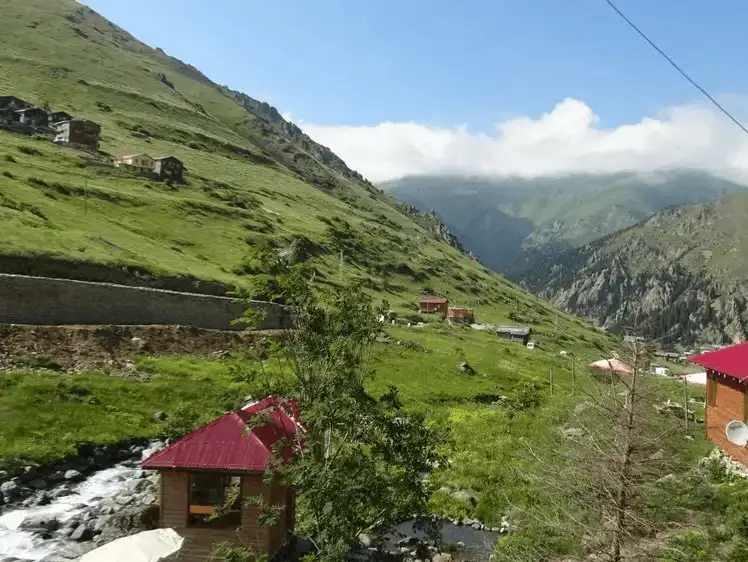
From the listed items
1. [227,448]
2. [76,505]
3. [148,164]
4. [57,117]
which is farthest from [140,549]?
[57,117]

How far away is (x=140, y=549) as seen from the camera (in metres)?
21.3

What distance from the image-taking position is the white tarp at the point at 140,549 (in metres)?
21.1

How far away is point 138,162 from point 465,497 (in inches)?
5085

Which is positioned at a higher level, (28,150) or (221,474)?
(28,150)

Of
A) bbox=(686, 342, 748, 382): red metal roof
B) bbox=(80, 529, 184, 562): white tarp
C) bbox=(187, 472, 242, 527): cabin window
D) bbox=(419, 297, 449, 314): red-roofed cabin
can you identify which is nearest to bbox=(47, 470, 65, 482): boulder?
bbox=(187, 472, 242, 527): cabin window

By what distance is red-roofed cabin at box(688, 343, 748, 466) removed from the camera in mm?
35594

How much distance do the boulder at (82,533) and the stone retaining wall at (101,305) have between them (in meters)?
19.7

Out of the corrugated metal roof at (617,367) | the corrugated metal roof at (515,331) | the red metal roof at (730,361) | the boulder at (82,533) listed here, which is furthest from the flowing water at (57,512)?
the corrugated metal roof at (515,331)

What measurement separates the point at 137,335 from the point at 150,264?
60.7 feet

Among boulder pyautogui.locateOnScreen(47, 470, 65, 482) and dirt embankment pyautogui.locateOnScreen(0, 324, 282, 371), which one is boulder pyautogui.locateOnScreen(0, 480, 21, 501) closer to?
boulder pyautogui.locateOnScreen(47, 470, 65, 482)

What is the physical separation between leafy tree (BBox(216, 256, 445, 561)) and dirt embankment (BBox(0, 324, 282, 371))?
31.9 m

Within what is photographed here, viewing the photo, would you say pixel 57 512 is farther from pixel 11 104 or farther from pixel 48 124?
pixel 11 104

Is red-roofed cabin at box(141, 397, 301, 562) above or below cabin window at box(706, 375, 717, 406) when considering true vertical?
below

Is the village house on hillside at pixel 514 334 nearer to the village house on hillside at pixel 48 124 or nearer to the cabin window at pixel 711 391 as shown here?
the cabin window at pixel 711 391
